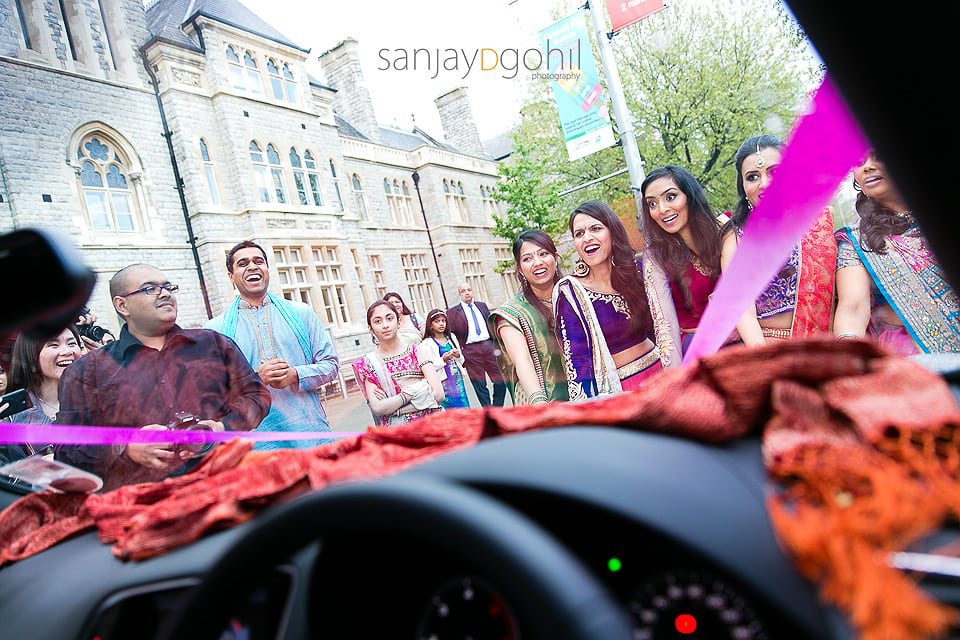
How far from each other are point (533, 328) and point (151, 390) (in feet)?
7.96

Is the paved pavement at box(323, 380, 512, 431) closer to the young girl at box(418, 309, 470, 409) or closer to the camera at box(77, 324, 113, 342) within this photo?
the young girl at box(418, 309, 470, 409)

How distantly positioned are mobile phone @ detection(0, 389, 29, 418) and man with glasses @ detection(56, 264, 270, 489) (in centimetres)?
89

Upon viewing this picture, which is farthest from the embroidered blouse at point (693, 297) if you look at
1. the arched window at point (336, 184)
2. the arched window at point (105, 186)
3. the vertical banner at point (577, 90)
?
the arched window at point (336, 184)

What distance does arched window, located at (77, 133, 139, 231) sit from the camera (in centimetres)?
1152

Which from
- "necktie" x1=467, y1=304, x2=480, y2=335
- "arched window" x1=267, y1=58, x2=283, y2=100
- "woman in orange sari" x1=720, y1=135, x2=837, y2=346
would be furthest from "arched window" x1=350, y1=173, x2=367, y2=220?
"woman in orange sari" x1=720, y1=135, x2=837, y2=346

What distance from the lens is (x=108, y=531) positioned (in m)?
1.48

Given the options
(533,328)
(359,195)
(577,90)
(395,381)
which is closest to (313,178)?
(359,195)

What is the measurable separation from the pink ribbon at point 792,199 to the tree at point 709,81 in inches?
505

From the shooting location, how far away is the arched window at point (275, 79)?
17.8m

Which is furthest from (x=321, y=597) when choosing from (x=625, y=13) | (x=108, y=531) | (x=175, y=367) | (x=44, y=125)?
(x=44, y=125)

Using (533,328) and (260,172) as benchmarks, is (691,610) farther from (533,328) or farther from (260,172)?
(260,172)

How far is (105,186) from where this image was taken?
11758 millimetres

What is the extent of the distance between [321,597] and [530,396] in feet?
10.6

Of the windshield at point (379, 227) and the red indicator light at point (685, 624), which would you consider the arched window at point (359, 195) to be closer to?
the windshield at point (379, 227)
